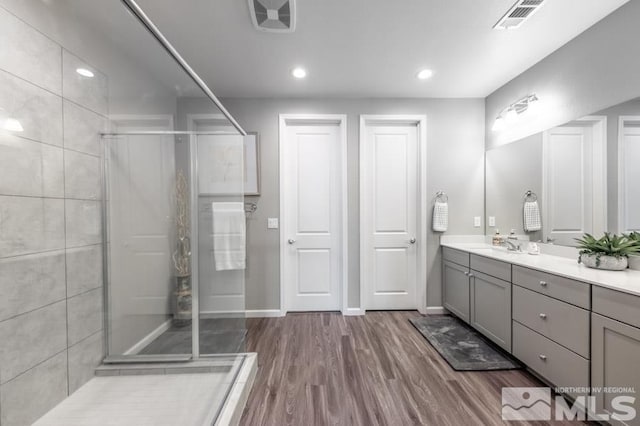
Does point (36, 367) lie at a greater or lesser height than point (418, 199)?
lesser

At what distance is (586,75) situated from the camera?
189 cm

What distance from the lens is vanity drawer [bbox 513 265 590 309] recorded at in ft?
4.66

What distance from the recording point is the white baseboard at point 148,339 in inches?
52.7

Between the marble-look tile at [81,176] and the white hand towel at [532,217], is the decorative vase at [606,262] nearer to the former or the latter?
the white hand towel at [532,217]

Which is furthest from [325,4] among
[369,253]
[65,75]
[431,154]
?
[369,253]

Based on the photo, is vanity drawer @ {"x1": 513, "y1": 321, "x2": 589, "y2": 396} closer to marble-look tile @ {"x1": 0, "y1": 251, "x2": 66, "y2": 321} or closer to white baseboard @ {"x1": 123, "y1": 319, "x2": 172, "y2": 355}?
white baseboard @ {"x1": 123, "y1": 319, "x2": 172, "y2": 355}

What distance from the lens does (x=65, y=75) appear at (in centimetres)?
98

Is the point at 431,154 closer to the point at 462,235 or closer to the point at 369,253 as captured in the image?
the point at 462,235

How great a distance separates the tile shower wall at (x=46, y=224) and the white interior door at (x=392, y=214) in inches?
96.7

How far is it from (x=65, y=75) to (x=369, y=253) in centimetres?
278

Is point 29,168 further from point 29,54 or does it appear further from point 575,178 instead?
point 575,178

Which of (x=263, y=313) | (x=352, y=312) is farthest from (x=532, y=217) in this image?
(x=263, y=313)

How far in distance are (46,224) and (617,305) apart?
253 cm

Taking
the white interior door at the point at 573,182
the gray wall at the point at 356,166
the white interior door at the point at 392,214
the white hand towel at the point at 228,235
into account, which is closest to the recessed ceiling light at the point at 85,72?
the white hand towel at the point at 228,235
